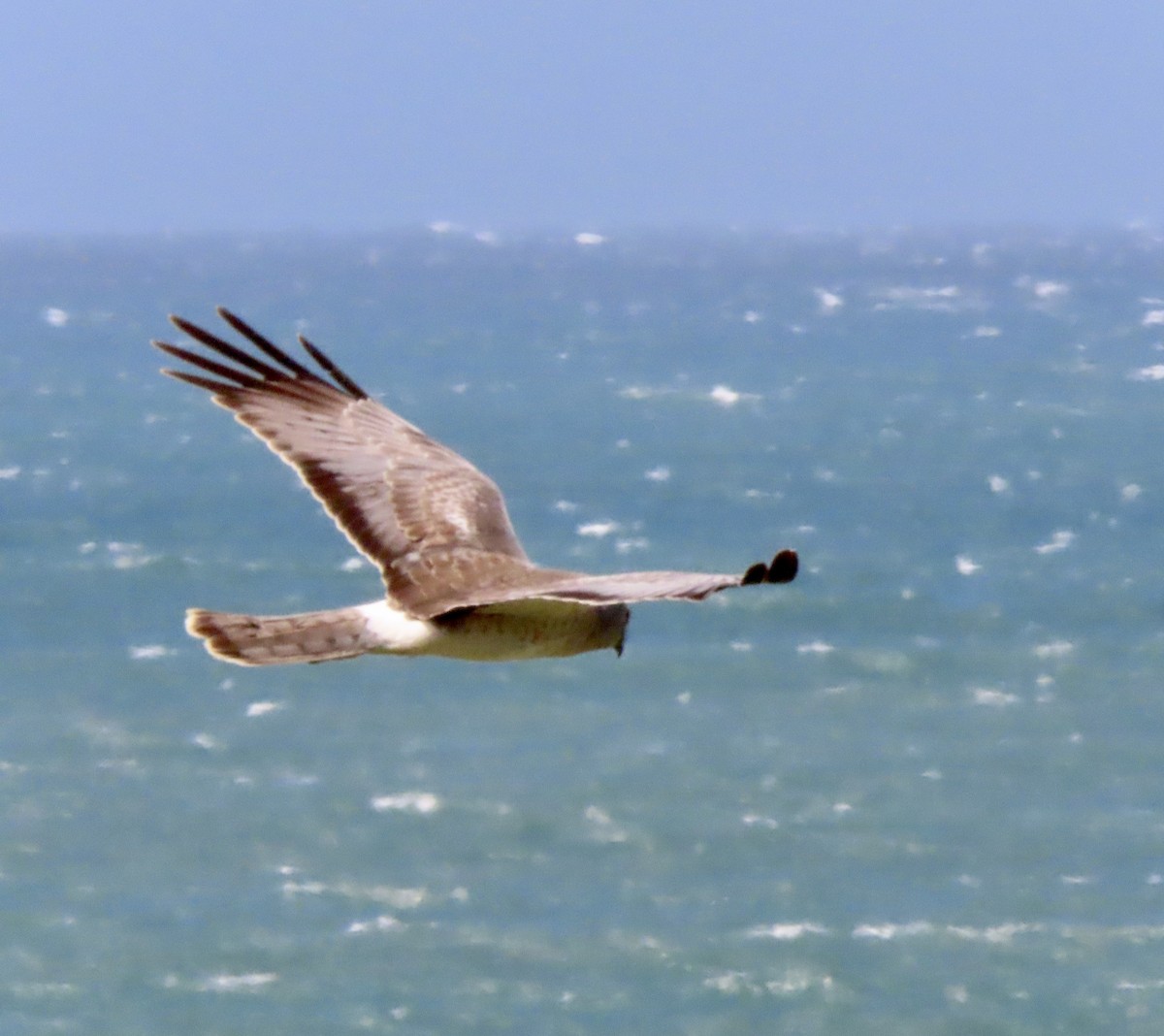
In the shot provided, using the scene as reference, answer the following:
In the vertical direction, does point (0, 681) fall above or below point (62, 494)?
below

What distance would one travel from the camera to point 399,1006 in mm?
93812

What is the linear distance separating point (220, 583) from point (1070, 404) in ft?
239

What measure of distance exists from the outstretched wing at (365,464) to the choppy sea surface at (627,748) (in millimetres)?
72577

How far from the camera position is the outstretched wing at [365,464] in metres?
18.7

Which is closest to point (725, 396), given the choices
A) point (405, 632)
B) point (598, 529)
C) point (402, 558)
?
point (598, 529)

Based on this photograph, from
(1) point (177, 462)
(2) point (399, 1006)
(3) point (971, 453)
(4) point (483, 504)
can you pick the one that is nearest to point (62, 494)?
(1) point (177, 462)

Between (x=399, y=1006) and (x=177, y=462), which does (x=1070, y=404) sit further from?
(x=399, y=1006)

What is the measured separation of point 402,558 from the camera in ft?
60.6

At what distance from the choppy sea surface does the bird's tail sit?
75.8 m

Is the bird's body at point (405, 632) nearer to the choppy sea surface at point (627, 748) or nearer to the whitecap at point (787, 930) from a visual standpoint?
the choppy sea surface at point (627, 748)

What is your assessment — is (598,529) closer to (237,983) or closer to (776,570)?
(237,983)

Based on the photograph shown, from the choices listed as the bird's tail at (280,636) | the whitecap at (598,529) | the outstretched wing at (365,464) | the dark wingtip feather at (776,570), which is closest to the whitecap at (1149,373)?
the whitecap at (598,529)

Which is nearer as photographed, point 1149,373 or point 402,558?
point 402,558

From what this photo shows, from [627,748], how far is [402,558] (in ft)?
329
